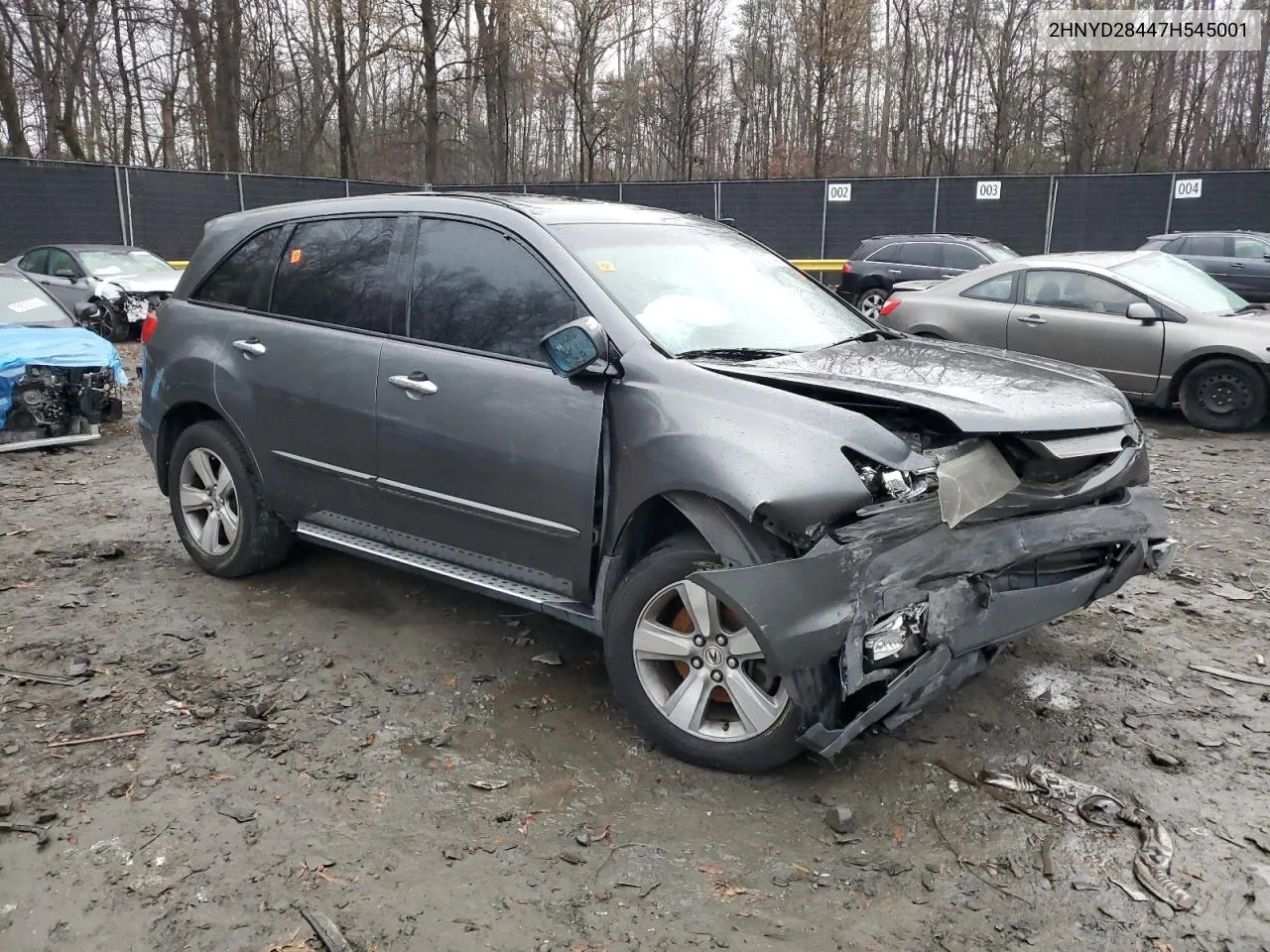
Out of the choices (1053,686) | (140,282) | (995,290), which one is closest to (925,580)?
(1053,686)

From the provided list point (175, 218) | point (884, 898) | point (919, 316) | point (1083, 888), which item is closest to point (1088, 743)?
point (1083, 888)

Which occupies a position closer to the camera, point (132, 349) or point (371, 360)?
point (371, 360)

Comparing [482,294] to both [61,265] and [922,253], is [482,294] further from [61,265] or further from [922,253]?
[61,265]

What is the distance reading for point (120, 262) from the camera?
50.3 feet

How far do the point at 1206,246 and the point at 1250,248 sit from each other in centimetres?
62

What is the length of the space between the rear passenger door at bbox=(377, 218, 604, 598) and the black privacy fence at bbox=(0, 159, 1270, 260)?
18.4m

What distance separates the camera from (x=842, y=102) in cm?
3438

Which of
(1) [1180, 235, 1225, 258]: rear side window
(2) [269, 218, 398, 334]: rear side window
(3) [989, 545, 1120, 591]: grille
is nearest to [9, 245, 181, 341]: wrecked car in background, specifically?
(2) [269, 218, 398, 334]: rear side window

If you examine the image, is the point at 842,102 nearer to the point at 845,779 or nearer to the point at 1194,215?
the point at 1194,215

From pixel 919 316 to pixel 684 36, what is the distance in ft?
92.3

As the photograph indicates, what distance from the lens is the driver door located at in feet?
27.7

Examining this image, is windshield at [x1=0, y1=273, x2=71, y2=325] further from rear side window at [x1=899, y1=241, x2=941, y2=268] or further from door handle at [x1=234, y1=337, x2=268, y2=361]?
rear side window at [x1=899, y1=241, x2=941, y2=268]

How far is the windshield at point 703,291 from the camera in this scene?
370 cm

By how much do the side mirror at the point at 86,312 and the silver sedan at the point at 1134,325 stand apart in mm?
11439
